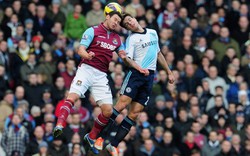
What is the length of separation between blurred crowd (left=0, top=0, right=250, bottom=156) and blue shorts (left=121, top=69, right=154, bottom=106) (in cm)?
489

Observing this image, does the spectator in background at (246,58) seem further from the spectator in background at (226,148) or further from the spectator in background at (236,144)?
the spectator in background at (226,148)

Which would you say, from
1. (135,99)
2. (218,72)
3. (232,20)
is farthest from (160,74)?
(135,99)

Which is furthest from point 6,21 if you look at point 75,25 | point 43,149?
point 43,149

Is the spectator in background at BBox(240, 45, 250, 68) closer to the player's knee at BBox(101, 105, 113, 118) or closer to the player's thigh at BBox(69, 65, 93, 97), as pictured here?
the player's knee at BBox(101, 105, 113, 118)

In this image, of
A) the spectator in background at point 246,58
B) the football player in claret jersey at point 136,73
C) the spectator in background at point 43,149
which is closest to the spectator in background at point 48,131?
the spectator in background at point 43,149

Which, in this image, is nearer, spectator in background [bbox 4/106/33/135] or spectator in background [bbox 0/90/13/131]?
spectator in background [bbox 4/106/33/135]

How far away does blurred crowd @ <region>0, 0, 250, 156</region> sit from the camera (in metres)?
28.7

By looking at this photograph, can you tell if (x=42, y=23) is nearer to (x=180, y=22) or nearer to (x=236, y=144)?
(x=180, y=22)

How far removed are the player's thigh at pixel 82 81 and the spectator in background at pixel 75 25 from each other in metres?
9.25

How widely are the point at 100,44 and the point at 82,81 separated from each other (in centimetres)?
84

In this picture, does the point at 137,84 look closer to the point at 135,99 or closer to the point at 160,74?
the point at 135,99

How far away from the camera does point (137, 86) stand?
908 inches

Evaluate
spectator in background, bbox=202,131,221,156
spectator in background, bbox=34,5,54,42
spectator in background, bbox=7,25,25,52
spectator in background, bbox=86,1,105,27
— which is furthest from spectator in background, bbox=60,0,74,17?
spectator in background, bbox=202,131,221,156

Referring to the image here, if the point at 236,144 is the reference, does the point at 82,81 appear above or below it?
above
